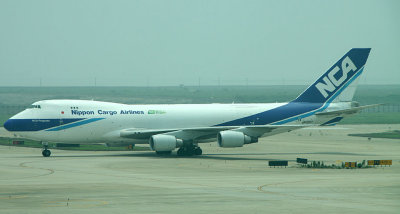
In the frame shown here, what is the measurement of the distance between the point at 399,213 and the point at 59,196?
1639 cm

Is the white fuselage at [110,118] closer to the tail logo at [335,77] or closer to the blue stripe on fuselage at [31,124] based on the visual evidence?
the blue stripe on fuselage at [31,124]

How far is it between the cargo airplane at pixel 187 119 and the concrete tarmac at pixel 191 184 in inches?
73.6

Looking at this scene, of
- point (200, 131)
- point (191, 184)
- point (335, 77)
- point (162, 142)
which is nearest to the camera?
point (191, 184)

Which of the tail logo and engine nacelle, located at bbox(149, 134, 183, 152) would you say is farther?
the tail logo

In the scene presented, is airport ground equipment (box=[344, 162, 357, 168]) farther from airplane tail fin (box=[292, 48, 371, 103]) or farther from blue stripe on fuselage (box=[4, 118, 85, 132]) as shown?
blue stripe on fuselage (box=[4, 118, 85, 132])

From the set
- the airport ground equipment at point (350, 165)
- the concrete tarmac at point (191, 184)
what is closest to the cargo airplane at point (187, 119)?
the concrete tarmac at point (191, 184)

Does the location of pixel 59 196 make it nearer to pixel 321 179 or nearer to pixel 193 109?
pixel 321 179

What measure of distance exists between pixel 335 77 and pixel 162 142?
19707 mm

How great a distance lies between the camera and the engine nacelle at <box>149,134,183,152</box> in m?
57.1

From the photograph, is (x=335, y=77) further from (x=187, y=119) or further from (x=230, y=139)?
(x=187, y=119)

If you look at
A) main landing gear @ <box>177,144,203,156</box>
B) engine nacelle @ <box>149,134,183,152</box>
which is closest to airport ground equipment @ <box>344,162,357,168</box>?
engine nacelle @ <box>149,134,183,152</box>

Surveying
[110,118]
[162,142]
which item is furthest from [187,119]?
[110,118]

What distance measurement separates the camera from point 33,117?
57.7 m

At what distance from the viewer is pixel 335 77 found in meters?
64.8
